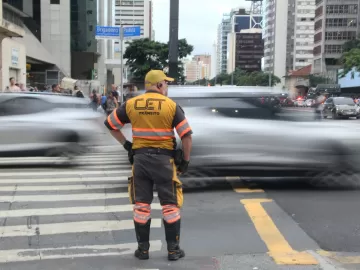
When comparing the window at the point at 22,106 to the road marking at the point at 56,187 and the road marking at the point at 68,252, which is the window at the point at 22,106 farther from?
the road marking at the point at 68,252

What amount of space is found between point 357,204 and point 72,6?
51780mm

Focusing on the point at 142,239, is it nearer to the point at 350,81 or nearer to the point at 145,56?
the point at 145,56

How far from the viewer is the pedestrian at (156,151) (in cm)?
428

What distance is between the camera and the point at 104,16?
235ft

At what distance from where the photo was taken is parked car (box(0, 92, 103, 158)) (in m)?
9.54

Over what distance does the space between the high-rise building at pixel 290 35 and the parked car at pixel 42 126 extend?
152258 millimetres

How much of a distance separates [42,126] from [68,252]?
205 inches

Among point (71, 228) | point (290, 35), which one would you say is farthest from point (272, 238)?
point (290, 35)

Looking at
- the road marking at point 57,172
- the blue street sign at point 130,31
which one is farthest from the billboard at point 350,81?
the road marking at point 57,172

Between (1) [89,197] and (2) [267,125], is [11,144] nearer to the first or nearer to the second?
(1) [89,197]

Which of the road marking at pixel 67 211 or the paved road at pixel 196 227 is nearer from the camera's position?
the paved road at pixel 196 227

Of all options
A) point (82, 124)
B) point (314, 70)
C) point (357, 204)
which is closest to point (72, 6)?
point (82, 124)

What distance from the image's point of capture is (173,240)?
4398 millimetres

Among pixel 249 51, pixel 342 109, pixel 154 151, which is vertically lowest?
Result: pixel 342 109
